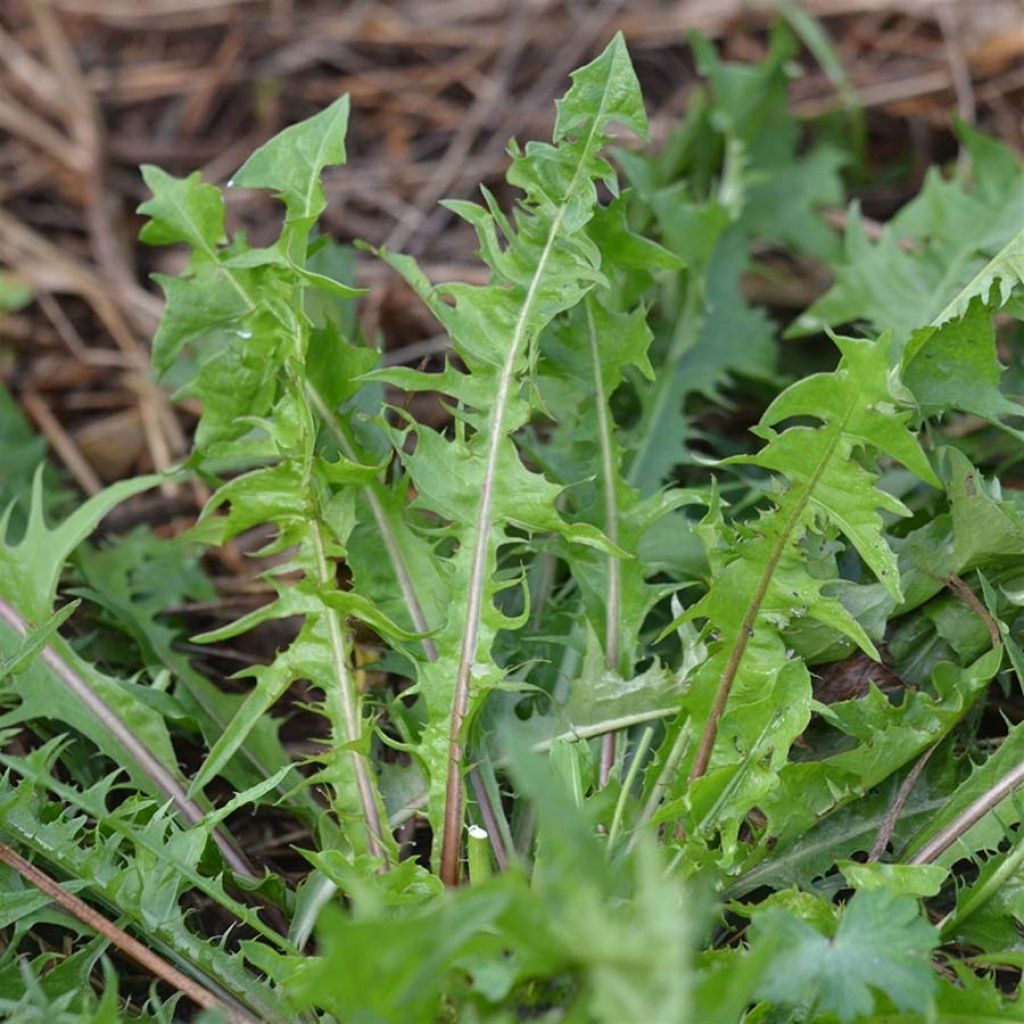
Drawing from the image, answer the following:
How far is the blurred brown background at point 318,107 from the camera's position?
90.7 inches

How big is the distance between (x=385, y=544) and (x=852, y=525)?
23.1 inches

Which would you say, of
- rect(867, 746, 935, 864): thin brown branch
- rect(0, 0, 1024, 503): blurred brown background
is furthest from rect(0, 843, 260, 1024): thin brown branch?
rect(0, 0, 1024, 503): blurred brown background

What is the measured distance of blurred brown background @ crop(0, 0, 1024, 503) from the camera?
2.30 meters

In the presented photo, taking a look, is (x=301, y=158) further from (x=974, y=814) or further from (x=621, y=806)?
(x=974, y=814)

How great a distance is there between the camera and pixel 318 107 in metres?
2.63

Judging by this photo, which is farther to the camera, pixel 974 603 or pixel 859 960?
pixel 974 603

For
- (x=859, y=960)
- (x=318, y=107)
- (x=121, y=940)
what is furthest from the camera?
(x=318, y=107)

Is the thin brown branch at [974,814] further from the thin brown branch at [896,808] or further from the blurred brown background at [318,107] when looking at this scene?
the blurred brown background at [318,107]

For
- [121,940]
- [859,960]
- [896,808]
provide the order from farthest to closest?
[896,808]
[121,940]
[859,960]

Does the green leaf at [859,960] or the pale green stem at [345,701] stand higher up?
the pale green stem at [345,701]

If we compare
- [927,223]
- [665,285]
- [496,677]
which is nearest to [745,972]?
[496,677]

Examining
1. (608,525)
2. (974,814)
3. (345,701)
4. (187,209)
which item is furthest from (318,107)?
(974,814)

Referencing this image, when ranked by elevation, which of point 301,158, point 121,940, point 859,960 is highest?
point 301,158

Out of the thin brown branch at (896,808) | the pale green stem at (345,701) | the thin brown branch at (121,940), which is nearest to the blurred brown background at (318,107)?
the pale green stem at (345,701)
